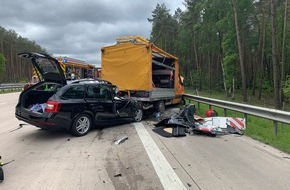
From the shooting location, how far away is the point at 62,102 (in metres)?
7.44

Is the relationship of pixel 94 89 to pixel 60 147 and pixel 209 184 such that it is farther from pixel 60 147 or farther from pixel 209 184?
pixel 209 184

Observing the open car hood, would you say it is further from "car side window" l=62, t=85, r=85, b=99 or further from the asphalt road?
the asphalt road

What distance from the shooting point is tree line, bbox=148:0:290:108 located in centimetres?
2548

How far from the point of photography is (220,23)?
28828 mm

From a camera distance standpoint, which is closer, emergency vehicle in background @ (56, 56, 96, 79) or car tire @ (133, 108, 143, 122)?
car tire @ (133, 108, 143, 122)

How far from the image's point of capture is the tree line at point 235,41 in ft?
83.6

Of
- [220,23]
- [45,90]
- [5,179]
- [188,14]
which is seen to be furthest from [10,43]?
[5,179]

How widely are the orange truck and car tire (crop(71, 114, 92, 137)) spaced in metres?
3.48

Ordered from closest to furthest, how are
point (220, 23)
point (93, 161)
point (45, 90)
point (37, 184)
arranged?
point (37, 184), point (93, 161), point (45, 90), point (220, 23)

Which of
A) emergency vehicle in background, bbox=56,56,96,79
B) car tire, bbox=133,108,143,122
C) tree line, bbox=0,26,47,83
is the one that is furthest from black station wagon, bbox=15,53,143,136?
tree line, bbox=0,26,47,83

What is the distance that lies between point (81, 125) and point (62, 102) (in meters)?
0.94

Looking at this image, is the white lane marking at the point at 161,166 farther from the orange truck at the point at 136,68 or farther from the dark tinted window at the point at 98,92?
the orange truck at the point at 136,68

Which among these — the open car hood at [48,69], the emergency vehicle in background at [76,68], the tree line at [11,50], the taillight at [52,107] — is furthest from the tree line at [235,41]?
the tree line at [11,50]

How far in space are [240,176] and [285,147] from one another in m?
2.51
